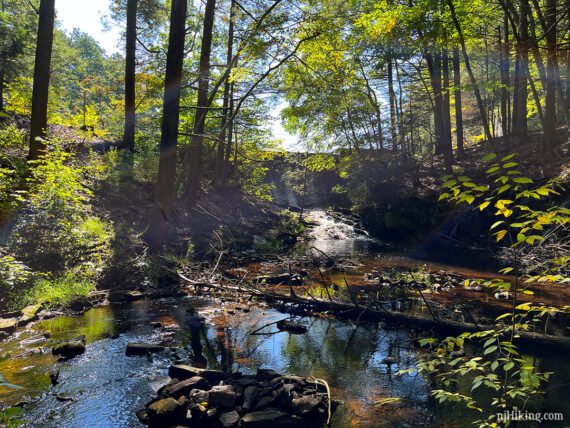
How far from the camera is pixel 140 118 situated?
19.3m

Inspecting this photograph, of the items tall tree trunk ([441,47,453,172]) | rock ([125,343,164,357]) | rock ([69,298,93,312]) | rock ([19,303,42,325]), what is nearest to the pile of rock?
rock ([125,343,164,357])

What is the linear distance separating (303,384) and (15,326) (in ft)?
16.6

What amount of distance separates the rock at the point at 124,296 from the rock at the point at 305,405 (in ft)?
18.5

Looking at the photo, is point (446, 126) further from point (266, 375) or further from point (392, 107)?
point (266, 375)

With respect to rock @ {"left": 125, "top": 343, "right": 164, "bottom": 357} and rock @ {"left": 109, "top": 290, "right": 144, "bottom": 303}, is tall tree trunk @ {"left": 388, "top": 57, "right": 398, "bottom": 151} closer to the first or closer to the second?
rock @ {"left": 109, "top": 290, "right": 144, "bottom": 303}

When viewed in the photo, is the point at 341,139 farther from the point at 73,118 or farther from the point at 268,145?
the point at 73,118

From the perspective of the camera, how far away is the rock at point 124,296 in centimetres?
875

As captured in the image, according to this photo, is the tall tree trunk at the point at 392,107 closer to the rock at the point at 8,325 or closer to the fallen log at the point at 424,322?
the fallen log at the point at 424,322

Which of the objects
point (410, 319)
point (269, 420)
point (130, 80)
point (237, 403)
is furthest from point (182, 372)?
point (130, 80)

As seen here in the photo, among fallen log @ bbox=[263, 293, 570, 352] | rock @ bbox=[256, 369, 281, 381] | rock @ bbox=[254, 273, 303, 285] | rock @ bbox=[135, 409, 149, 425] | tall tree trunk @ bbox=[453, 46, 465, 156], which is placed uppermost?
tall tree trunk @ bbox=[453, 46, 465, 156]

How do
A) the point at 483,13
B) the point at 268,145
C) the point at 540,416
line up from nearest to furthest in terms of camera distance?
the point at 540,416, the point at 483,13, the point at 268,145

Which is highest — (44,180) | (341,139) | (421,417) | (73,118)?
(341,139)

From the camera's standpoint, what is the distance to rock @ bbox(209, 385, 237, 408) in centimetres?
443

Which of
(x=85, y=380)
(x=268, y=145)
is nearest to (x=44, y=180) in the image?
(x=85, y=380)
